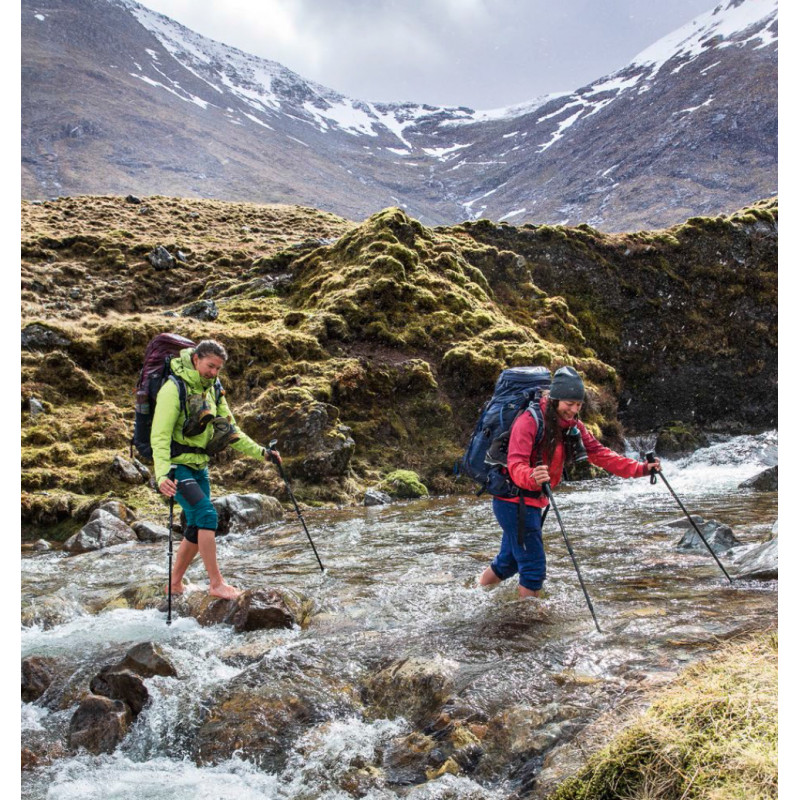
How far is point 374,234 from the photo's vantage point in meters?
28.7

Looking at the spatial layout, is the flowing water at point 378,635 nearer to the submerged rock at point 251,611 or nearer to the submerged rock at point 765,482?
the submerged rock at point 251,611

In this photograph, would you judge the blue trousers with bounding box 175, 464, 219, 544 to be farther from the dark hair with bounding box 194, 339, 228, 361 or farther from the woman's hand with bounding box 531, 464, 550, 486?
the woman's hand with bounding box 531, 464, 550, 486

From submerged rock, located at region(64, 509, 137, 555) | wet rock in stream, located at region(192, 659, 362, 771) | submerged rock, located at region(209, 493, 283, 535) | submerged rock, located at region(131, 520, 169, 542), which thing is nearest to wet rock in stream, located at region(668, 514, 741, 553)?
wet rock in stream, located at region(192, 659, 362, 771)

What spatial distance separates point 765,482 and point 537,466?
504 inches

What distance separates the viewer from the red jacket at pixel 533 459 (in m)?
6.41

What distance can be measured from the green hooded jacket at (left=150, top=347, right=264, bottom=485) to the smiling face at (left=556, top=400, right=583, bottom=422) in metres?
4.47

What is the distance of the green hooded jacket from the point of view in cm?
726

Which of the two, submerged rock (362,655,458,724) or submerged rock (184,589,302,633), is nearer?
submerged rock (362,655,458,724)

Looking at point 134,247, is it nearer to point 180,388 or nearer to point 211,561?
point 180,388

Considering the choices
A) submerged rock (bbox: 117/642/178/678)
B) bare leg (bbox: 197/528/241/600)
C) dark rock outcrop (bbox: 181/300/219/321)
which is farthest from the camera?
dark rock outcrop (bbox: 181/300/219/321)

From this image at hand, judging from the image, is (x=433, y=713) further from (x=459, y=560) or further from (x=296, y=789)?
(x=459, y=560)

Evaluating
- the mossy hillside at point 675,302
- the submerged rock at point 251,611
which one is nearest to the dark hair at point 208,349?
the submerged rock at point 251,611

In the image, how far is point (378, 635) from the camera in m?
6.77
